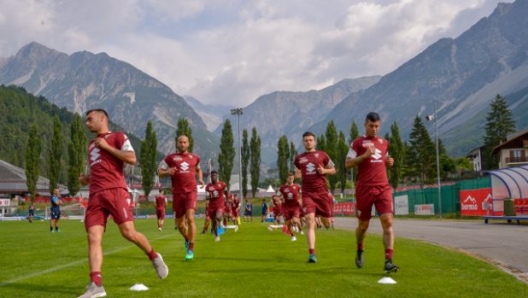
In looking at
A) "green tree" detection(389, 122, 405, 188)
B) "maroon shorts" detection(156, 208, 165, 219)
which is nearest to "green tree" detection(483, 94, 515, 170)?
"green tree" detection(389, 122, 405, 188)

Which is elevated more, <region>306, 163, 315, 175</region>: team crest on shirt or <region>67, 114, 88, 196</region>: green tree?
<region>67, 114, 88, 196</region>: green tree

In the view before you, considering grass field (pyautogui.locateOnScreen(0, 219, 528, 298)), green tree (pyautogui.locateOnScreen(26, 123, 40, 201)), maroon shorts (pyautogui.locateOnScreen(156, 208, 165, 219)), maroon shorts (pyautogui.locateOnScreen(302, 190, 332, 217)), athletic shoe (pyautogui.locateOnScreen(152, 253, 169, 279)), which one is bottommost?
grass field (pyautogui.locateOnScreen(0, 219, 528, 298))

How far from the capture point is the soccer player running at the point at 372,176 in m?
8.72

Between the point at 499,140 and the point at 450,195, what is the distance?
84.0 m

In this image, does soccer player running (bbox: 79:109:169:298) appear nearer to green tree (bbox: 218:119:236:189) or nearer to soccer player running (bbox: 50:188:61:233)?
soccer player running (bbox: 50:188:61:233)

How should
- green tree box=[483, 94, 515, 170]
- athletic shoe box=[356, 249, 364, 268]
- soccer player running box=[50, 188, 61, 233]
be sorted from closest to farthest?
athletic shoe box=[356, 249, 364, 268], soccer player running box=[50, 188, 61, 233], green tree box=[483, 94, 515, 170]

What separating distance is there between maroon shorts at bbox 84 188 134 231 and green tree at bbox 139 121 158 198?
8519 centimetres

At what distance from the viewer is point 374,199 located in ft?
28.9

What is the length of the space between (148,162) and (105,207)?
86.3m

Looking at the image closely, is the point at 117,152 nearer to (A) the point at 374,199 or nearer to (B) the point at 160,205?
(A) the point at 374,199

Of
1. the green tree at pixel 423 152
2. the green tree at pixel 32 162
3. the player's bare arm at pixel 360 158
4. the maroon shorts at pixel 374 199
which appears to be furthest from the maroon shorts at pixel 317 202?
the green tree at pixel 423 152

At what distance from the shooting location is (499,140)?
4658 inches

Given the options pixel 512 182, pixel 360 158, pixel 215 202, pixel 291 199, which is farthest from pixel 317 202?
pixel 512 182

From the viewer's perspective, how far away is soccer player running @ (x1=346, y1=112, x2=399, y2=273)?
8.72m
